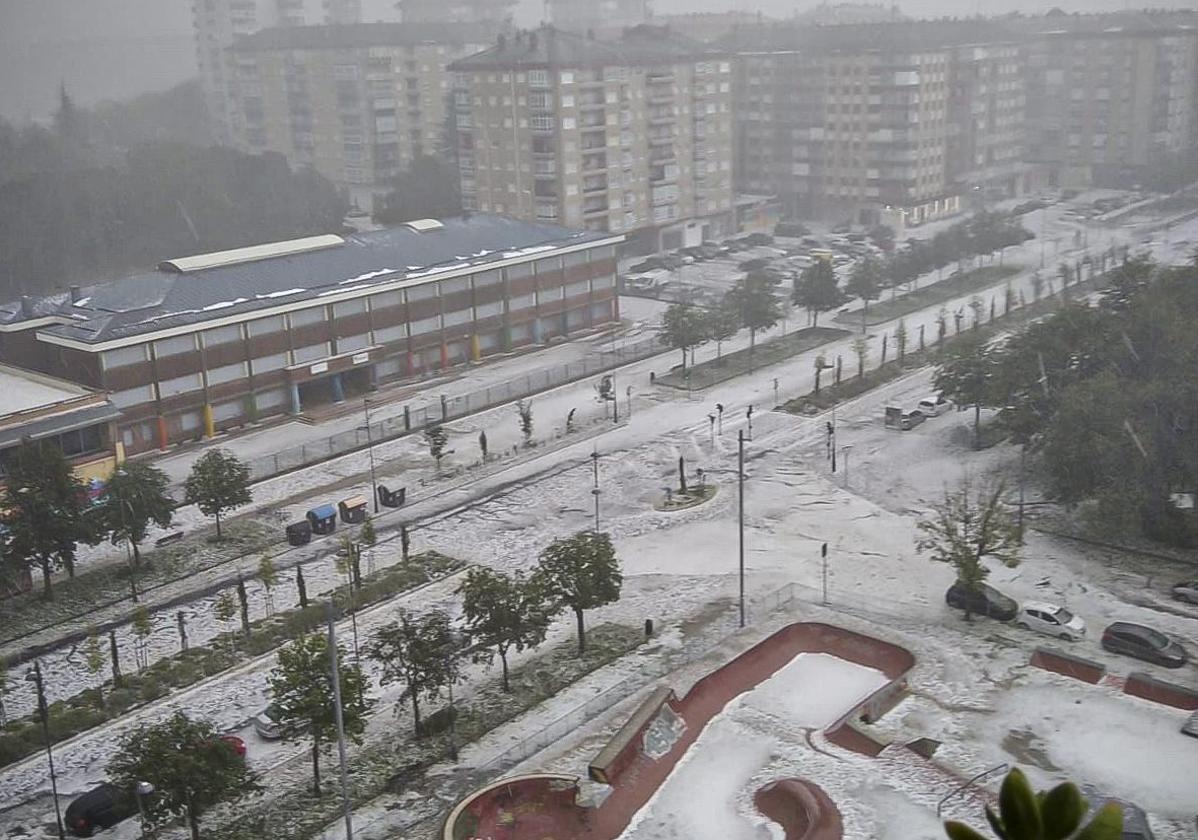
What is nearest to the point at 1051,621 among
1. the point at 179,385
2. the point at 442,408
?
the point at 442,408

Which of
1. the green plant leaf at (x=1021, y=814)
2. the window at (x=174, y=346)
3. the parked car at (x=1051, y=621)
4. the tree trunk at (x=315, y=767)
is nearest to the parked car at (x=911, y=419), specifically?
the parked car at (x=1051, y=621)

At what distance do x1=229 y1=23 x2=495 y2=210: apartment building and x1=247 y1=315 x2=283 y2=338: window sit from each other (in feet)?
140

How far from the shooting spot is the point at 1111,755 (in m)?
16.8

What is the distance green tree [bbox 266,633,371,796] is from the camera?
16125mm

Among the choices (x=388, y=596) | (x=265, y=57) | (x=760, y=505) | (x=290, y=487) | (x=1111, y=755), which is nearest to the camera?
(x=1111, y=755)

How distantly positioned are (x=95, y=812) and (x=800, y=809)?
931 cm

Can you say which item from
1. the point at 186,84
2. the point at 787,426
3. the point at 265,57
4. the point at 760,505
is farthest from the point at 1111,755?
the point at 186,84

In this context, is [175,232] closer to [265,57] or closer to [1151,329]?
[265,57]

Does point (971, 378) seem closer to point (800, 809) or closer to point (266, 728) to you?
point (800, 809)

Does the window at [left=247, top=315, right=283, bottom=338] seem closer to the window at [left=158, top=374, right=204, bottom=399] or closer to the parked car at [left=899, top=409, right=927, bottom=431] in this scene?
the window at [left=158, top=374, right=204, bottom=399]

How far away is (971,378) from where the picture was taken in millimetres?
30094

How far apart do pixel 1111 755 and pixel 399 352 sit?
25.9 meters

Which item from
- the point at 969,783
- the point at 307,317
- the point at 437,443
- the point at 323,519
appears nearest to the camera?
the point at 969,783

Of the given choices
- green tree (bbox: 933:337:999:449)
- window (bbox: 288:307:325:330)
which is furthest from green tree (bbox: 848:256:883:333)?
window (bbox: 288:307:325:330)
